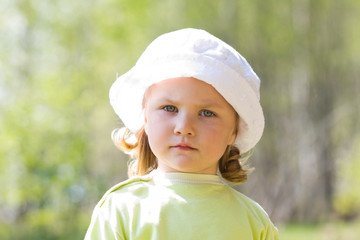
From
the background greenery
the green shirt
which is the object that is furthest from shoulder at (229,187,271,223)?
the background greenery

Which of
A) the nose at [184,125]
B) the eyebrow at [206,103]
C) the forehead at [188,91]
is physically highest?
the forehead at [188,91]

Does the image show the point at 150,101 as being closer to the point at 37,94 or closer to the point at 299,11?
the point at 37,94

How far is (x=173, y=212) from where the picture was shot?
4.90 feet

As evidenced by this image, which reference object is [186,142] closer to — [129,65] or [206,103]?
[206,103]

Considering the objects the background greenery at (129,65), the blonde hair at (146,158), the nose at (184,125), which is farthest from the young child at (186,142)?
the background greenery at (129,65)

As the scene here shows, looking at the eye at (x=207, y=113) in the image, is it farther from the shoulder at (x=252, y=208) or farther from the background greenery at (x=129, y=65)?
the background greenery at (x=129, y=65)

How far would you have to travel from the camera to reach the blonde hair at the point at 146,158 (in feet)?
5.68

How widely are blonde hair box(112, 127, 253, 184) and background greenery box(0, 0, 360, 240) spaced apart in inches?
174

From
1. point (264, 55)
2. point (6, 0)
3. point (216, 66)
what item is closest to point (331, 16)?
point (264, 55)

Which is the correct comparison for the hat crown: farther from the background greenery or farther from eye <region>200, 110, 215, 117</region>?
the background greenery

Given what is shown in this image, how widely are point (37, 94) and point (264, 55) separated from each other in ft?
11.6

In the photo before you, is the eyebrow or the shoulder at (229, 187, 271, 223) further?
the shoulder at (229, 187, 271, 223)

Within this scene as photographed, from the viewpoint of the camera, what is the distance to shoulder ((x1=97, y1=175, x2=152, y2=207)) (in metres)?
1.54

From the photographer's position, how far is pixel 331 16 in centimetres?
886
